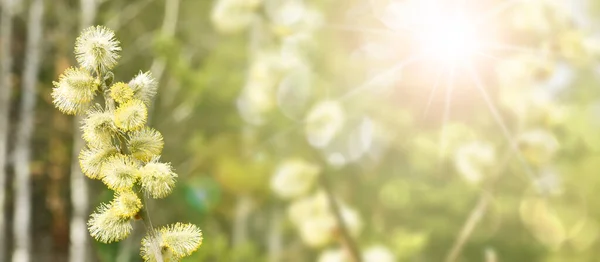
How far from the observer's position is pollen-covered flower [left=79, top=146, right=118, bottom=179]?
1.28 ft

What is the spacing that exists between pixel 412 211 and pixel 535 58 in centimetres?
67

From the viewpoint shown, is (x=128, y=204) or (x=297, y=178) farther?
(x=297, y=178)

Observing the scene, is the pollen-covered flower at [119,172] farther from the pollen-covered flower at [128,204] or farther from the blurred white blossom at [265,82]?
the blurred white blossom at [265,82]

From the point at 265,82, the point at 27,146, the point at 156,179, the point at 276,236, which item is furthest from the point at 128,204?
the point at 27,146

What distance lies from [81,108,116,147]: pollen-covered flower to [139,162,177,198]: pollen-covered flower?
0.10 ft

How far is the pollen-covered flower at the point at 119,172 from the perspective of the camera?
376mm

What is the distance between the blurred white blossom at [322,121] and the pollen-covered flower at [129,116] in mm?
677

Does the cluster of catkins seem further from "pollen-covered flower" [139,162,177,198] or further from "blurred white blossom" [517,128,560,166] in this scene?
"blurred white blossom" [517,128,560,166]

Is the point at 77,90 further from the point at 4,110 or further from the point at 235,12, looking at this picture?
the point at 4,110

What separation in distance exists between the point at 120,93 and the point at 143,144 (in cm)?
3

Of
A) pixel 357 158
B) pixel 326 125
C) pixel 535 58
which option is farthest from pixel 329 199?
pixel 357 158

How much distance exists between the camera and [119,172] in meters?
0.38

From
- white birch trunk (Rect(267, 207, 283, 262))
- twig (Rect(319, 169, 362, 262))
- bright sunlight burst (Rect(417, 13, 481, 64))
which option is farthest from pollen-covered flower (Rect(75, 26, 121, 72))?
white birch trunk (Rect(267, 207, 283, 262))

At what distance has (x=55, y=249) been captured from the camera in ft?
8.25
